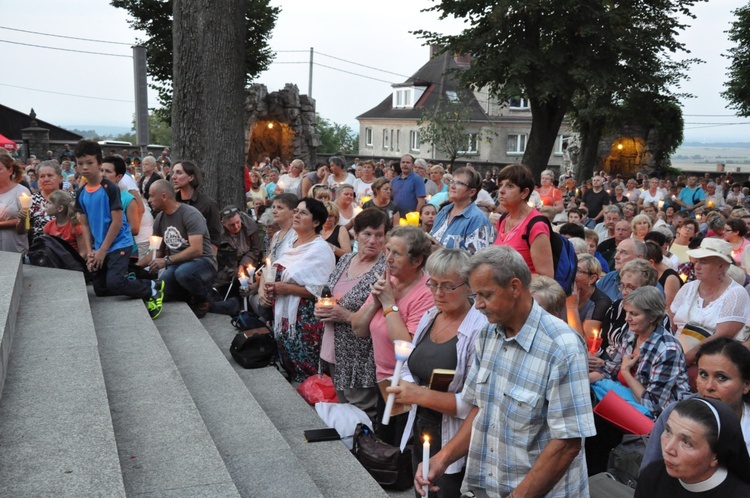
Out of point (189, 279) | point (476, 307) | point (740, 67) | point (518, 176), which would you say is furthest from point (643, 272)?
point (740, 67)

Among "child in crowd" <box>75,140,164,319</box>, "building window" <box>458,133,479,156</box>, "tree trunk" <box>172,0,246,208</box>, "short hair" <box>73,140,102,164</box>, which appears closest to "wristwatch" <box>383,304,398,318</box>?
"child in crowd" <box>75,140,164,319</box>

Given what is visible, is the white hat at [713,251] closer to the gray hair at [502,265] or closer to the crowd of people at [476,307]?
the crowd of people at [476,307]

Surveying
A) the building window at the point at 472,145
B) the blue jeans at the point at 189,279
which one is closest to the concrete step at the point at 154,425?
the blue jeans at the point at 189,279

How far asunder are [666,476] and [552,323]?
77 centimetres

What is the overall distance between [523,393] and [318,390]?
3130 millimetres

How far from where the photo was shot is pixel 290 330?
6324mm

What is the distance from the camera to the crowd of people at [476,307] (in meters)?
2.92

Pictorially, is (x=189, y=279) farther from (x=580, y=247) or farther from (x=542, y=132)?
(x=542, y=132)

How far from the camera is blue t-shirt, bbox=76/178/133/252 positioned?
689 centimetres

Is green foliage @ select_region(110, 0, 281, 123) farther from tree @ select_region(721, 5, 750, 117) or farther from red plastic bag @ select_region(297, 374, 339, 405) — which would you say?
red plastic bag @ select_region(297, 374, 339, 405)

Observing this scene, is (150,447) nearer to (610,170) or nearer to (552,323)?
(552,323)

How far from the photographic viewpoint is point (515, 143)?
167 ft

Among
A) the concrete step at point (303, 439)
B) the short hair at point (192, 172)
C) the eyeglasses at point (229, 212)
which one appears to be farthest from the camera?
the eyeglasses at point (229, 212)

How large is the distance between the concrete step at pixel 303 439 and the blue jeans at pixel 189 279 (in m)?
0.74
